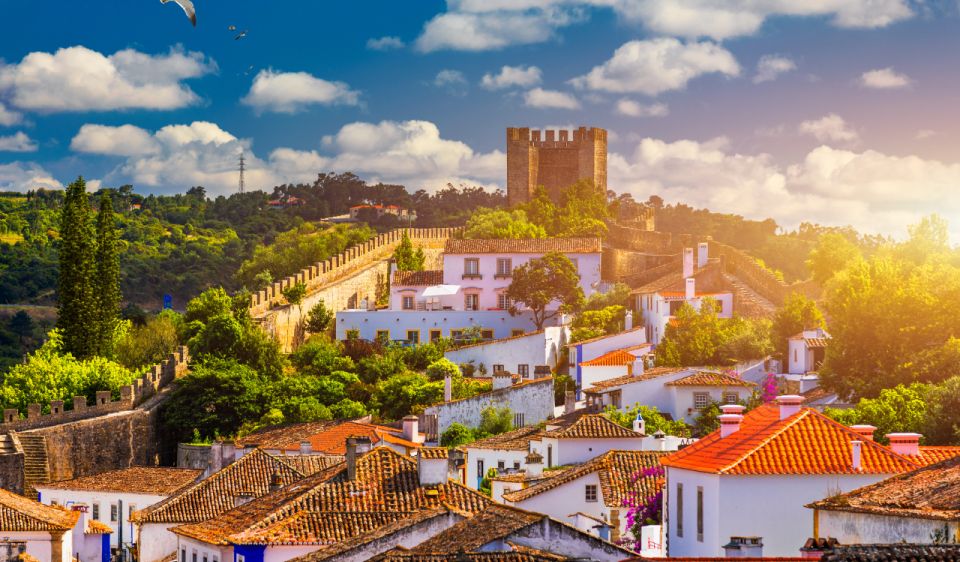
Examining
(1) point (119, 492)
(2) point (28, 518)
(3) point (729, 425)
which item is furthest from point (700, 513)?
(1) point (119, 492)

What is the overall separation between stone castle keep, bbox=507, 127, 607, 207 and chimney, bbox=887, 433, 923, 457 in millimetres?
67989

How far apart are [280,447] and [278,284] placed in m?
22.9

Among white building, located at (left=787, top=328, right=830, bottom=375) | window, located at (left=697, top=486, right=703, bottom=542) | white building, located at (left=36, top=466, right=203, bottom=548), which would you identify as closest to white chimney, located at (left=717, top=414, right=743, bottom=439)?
window, located at (left=697, top=486, right=703, bottom=542)

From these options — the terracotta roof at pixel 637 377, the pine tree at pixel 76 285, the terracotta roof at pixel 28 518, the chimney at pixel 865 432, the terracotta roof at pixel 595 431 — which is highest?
the pine tree at pixel 76 285

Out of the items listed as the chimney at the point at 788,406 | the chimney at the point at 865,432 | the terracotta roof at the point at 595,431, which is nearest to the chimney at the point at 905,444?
the chimney at the point at 865,432

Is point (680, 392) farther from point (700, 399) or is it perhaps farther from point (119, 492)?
point (119, 492)

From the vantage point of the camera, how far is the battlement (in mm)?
66688

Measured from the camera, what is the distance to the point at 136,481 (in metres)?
58.9

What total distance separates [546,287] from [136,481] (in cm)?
2031

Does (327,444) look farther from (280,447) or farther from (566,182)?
(566,182)

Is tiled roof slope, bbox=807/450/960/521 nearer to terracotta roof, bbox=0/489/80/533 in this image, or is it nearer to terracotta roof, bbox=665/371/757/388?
terracotta roof, bbox=0/489/80/533

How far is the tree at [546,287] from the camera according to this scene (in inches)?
2859

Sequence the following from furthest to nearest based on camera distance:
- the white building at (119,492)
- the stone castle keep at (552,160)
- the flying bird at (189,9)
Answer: the stone castle keep at (552,160), the white building at (119,492), the flying bird at (189,9)

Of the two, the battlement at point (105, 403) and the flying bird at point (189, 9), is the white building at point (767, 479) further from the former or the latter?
the battlement at point (105, 403)
